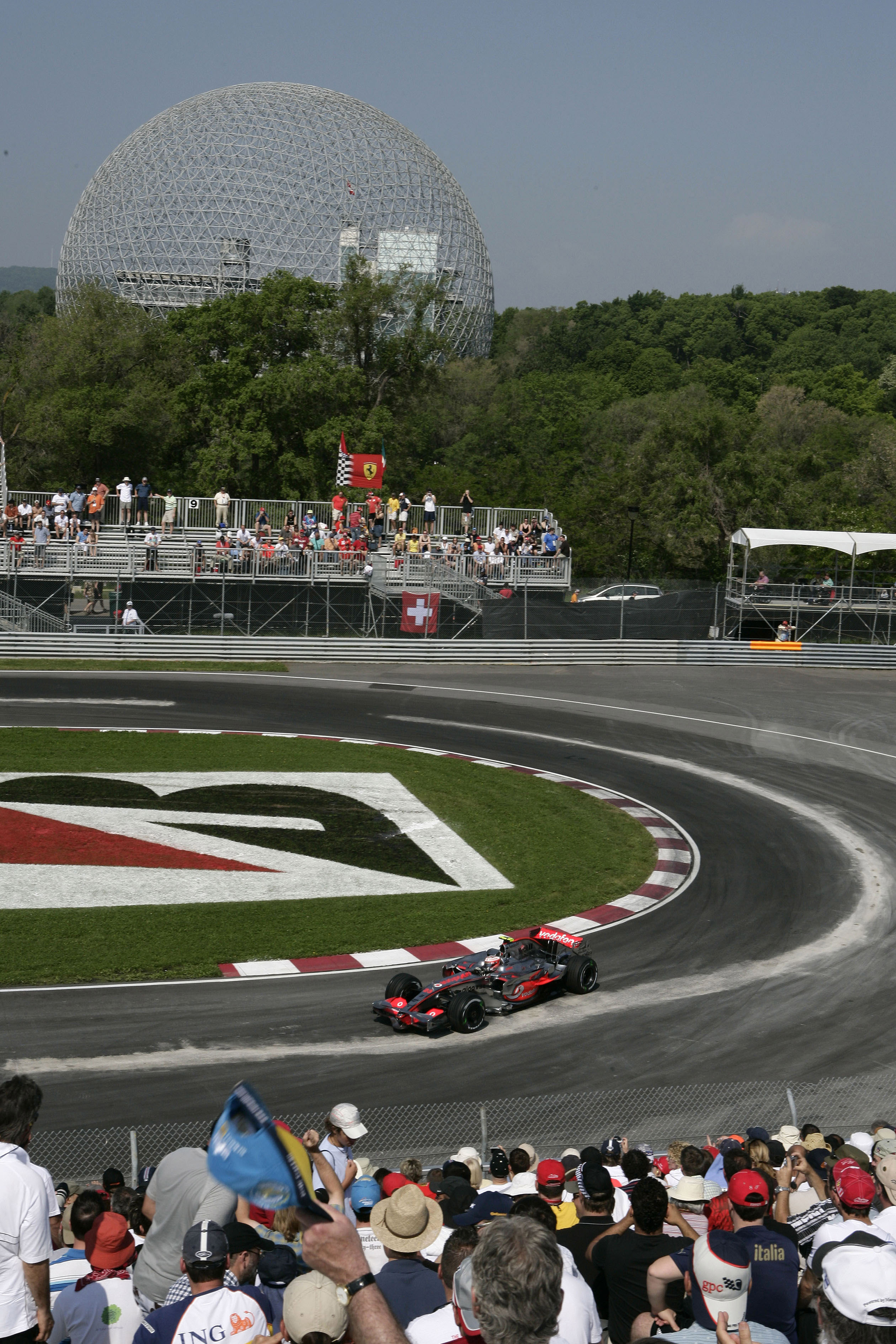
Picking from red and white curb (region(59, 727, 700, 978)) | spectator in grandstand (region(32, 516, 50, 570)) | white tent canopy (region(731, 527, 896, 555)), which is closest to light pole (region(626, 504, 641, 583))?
white tent canopy (region(731, 527, 896, 555))

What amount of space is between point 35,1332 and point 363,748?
23363mm

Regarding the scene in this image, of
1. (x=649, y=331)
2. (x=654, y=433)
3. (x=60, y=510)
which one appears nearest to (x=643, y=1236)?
(x=60, y=510)

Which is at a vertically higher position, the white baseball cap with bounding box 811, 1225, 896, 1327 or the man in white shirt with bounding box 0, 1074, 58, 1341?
the white baseball cap with bounding box 811, 1225, 896, 1327

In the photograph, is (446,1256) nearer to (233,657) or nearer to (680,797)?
(680,797)

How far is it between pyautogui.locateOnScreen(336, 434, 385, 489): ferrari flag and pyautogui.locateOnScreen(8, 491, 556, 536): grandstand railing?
1.80 m

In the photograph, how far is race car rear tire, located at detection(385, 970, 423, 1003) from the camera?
13695mm

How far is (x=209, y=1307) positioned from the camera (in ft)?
16.4

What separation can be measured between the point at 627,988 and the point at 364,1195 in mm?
7672

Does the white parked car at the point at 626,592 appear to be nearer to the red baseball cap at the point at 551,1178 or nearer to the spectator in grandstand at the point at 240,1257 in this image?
the red baseball cap at the point at 551,1178

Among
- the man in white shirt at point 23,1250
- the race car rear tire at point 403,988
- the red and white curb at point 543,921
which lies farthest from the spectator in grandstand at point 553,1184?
the red and white curb at point 543,921

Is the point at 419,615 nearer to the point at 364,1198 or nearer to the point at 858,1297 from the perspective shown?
the point at 364,1198

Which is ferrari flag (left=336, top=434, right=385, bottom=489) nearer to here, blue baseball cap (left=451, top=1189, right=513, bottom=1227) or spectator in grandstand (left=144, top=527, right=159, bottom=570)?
spectator in grandstand (left=144, top=527, right=159, bottom=570)

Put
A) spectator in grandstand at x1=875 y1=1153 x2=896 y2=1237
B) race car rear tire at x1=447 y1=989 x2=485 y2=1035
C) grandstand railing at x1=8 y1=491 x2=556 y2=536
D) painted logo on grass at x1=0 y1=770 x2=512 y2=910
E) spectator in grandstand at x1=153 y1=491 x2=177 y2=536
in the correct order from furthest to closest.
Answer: grandstand railing at x1=8 y1=491 x2=556 y2=536 < spectator in grandstand at x1=153 y1=491 x2=177 y2=536 < painted logo on grass at x1=0 y1=770 x2=512 y2=910 < race car rear tire at x1=447 y1=989 x2=485 y2=1035 < spectator in grandstand at x1=875 y1=1153 x2=896 y2=1237

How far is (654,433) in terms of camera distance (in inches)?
2347
